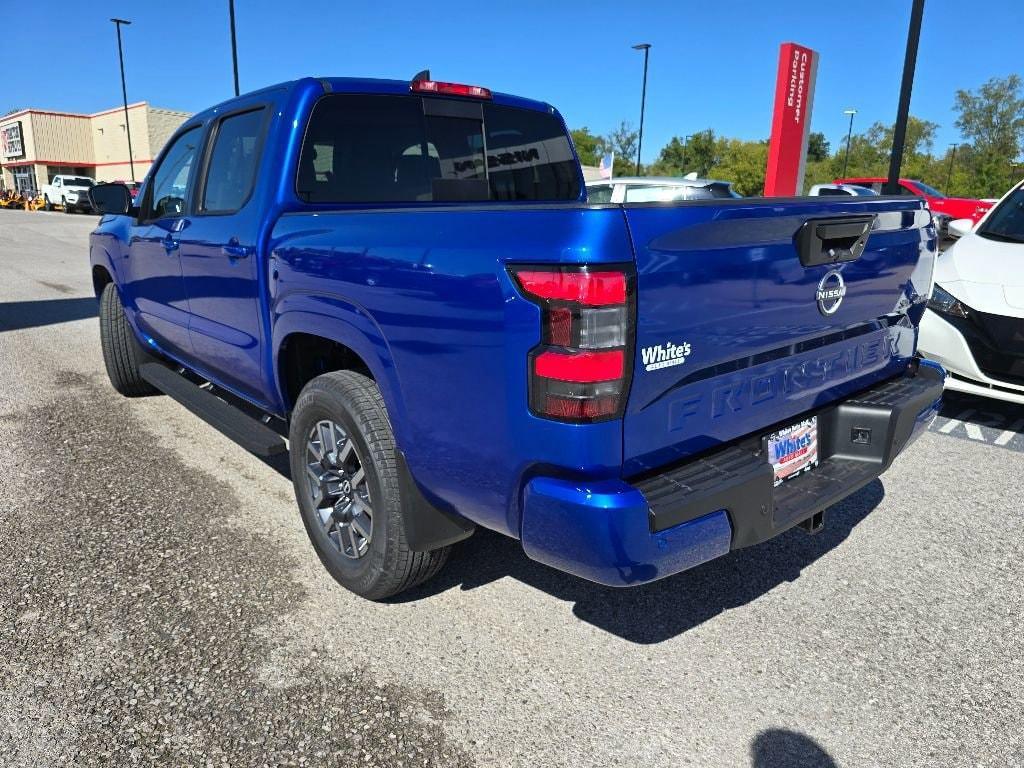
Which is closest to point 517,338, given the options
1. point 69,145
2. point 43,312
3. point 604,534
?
point 604,534

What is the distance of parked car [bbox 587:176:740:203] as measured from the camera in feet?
33.2

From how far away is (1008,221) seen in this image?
224 inches

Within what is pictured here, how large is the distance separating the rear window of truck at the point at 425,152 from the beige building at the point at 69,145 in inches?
2325

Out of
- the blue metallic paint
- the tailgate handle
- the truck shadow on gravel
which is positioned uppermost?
the tailgate handle

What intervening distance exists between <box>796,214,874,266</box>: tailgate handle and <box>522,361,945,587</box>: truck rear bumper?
615 mm

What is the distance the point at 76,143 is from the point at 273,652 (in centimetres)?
7456

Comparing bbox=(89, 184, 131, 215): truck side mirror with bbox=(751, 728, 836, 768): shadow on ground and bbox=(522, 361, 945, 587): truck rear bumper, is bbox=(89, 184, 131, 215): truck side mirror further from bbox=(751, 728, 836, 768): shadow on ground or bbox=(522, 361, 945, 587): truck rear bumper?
bbox=(751, 728, 836, 768): shadow on ground

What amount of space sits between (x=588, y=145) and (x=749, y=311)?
107m

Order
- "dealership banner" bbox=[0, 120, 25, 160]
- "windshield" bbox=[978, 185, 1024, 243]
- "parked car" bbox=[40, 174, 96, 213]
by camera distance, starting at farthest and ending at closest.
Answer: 1. "dealership banner" bbox=[0, 120, 25, 160]
2. "parked car" bbox=[40, 174, 96, 213]
3. "windshield" bbox=[978, 185, 1024, 243]

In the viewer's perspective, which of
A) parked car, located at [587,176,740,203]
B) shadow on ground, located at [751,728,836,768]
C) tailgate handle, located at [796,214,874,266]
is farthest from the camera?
parked car, located at [587,176,740,203]

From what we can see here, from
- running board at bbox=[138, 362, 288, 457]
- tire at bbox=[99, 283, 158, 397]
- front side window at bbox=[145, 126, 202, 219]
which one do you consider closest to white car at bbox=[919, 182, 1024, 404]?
running board at bbox=[138, 362, 288, 457]

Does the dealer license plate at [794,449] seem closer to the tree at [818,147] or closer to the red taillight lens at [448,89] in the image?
the red taillight lens at [448,89]

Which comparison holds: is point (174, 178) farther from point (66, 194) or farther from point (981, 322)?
point (66, 194)

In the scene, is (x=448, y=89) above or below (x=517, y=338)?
above
